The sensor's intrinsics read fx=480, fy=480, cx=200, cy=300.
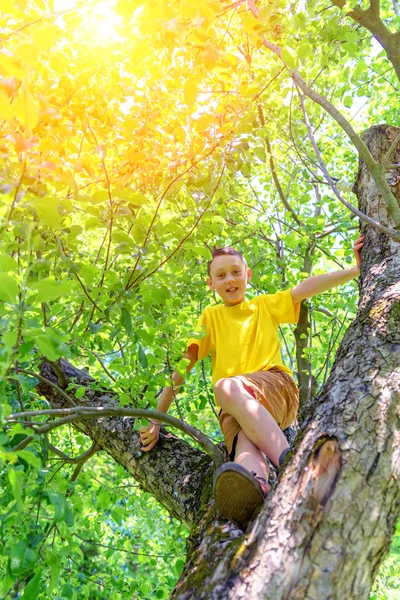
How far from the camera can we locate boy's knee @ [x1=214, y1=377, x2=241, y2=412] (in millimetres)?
1993

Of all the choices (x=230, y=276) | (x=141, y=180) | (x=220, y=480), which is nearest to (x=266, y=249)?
(x=230, y=276)

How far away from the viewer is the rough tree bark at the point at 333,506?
3.67 ft

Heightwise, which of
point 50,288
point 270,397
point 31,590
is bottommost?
point 31,590

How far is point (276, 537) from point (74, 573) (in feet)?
6.62

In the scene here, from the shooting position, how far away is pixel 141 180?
72.3 inches

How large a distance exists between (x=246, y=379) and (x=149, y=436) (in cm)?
64

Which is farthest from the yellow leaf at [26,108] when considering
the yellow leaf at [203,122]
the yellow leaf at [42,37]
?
the yellow leaf at [203,122]

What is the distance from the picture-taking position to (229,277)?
281 cm

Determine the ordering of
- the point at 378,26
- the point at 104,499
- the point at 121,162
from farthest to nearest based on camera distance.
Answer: the point at 104,499, the point at 378,26, the point at 121,162

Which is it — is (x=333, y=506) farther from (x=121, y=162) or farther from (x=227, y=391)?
(x=121, y=162)

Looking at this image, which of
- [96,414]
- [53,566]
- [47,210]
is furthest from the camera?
[96,414]

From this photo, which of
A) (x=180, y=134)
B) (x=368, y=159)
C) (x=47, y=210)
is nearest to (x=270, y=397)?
(x=368, y=159)

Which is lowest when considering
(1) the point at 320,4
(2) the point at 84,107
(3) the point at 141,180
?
(3) the point at 141,180

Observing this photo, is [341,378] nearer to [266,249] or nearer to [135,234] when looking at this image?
[135,234]
